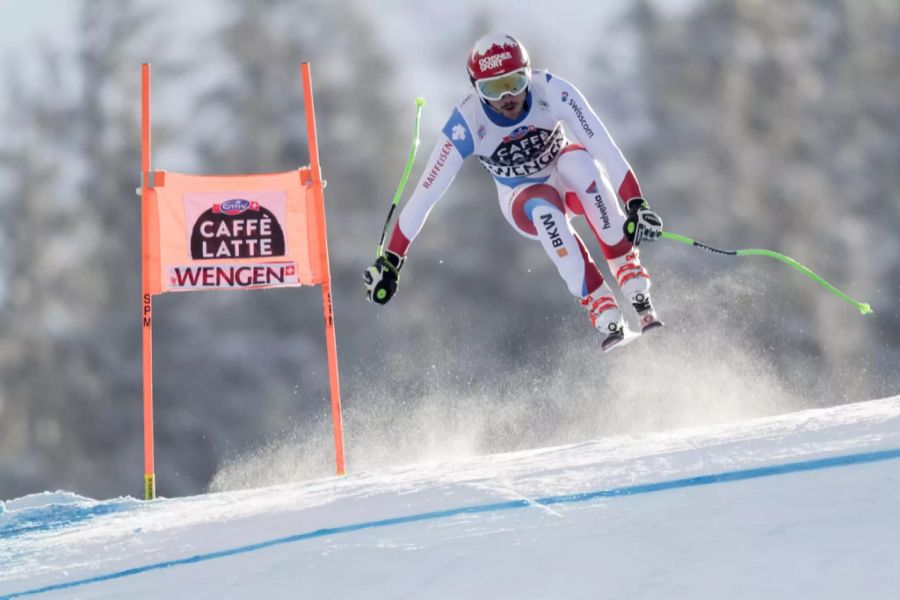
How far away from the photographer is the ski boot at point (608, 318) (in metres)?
5.13

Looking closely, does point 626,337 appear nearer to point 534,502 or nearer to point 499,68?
point 499,68

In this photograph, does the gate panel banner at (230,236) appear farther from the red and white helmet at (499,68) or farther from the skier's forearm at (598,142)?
the skier's forearm at (598,142)

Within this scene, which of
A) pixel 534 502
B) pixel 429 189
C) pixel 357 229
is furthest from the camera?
pixel 357 229

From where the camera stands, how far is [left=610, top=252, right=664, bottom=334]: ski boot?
515 cm

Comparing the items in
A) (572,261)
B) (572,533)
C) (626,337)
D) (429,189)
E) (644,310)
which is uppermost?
(429,189)

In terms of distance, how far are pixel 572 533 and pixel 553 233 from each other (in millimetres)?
2393

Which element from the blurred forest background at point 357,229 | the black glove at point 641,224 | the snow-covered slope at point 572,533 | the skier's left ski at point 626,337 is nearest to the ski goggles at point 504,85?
the black glove at point 641,224

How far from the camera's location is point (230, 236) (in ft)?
21.5

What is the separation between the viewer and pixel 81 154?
20.0m

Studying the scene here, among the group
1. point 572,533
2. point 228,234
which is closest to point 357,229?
point 228,234

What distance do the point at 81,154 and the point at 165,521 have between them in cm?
1672

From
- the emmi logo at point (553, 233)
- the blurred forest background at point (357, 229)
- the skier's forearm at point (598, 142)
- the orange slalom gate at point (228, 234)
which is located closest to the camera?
the skier's forearm at point (598, 142)

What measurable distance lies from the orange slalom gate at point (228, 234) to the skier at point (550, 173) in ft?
4.33

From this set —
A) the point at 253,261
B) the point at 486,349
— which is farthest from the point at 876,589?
the point at 486,349
